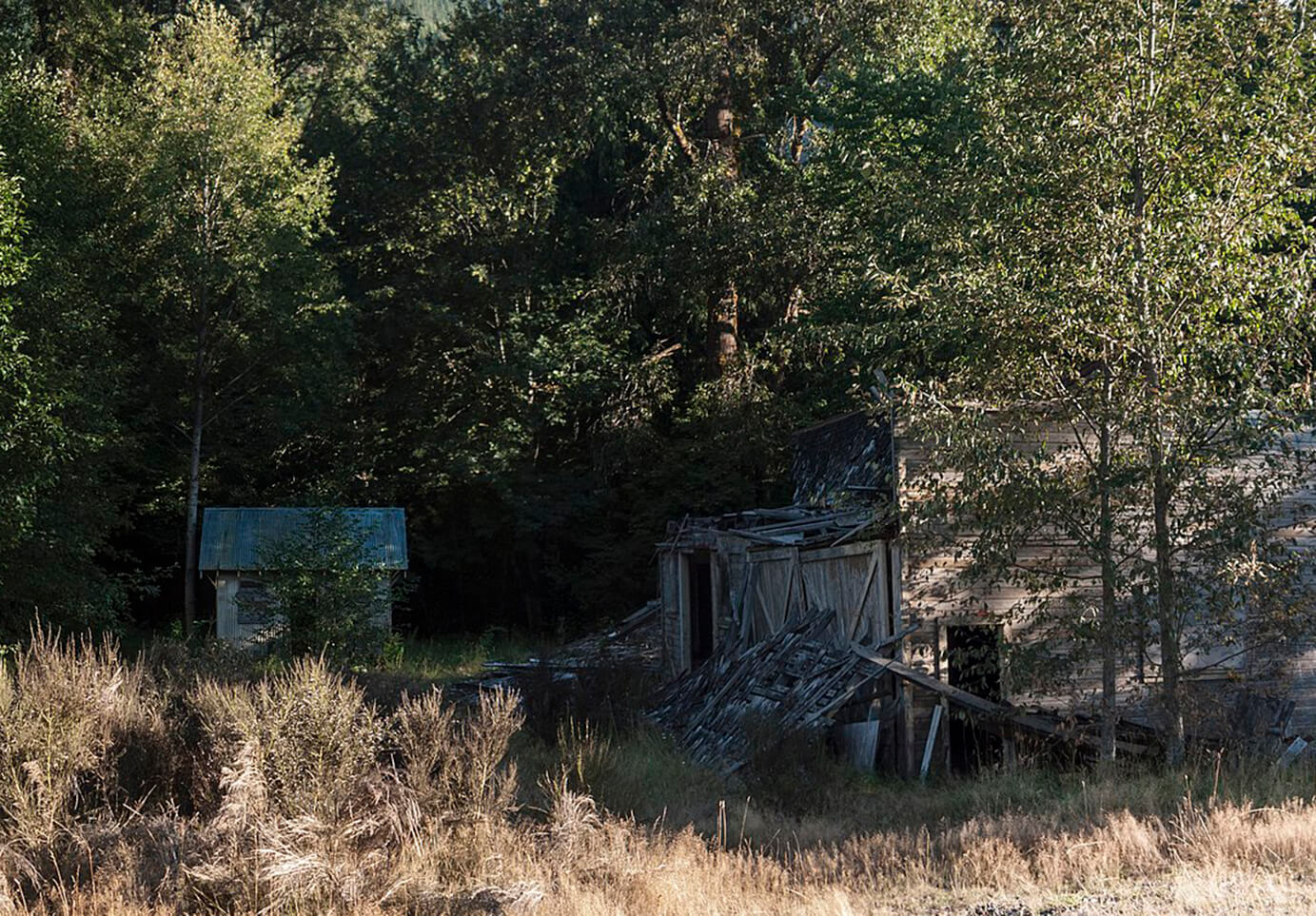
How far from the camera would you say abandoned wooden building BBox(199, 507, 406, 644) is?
27359 mm

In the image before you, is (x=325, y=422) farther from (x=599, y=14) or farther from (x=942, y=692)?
(x=942, y=692)

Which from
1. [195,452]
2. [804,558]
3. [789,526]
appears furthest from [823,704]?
[195,452]

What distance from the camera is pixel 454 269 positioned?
32406 millimetres

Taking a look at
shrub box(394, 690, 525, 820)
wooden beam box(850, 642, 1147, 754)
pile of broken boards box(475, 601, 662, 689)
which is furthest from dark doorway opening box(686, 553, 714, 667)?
shrub box(394, 690, 525, 820)

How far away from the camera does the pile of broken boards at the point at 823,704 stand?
1484 cm

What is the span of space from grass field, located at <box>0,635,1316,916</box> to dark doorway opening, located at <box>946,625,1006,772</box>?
11.6ft

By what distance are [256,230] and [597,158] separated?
30.3 feet

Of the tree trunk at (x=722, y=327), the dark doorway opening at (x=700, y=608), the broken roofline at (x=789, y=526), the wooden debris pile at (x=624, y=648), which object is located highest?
the tree trunk at (x=722, y=327)

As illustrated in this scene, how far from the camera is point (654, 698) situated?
1952 cm

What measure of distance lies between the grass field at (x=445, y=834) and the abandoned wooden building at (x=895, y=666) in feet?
11.3

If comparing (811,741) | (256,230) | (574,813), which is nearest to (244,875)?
(574,813)

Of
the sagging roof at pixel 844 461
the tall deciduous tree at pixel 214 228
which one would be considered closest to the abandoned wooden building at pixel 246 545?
the tall deciduous tree at pixel 214 228

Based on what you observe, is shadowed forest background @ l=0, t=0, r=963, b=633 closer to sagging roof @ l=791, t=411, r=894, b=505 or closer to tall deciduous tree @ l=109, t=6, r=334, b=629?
tall deciduous tree @ l=109, t=6, r=334, b=629

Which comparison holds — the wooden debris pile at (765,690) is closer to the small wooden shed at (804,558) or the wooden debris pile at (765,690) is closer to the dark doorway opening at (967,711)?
the small wooden shed at (804,558)
